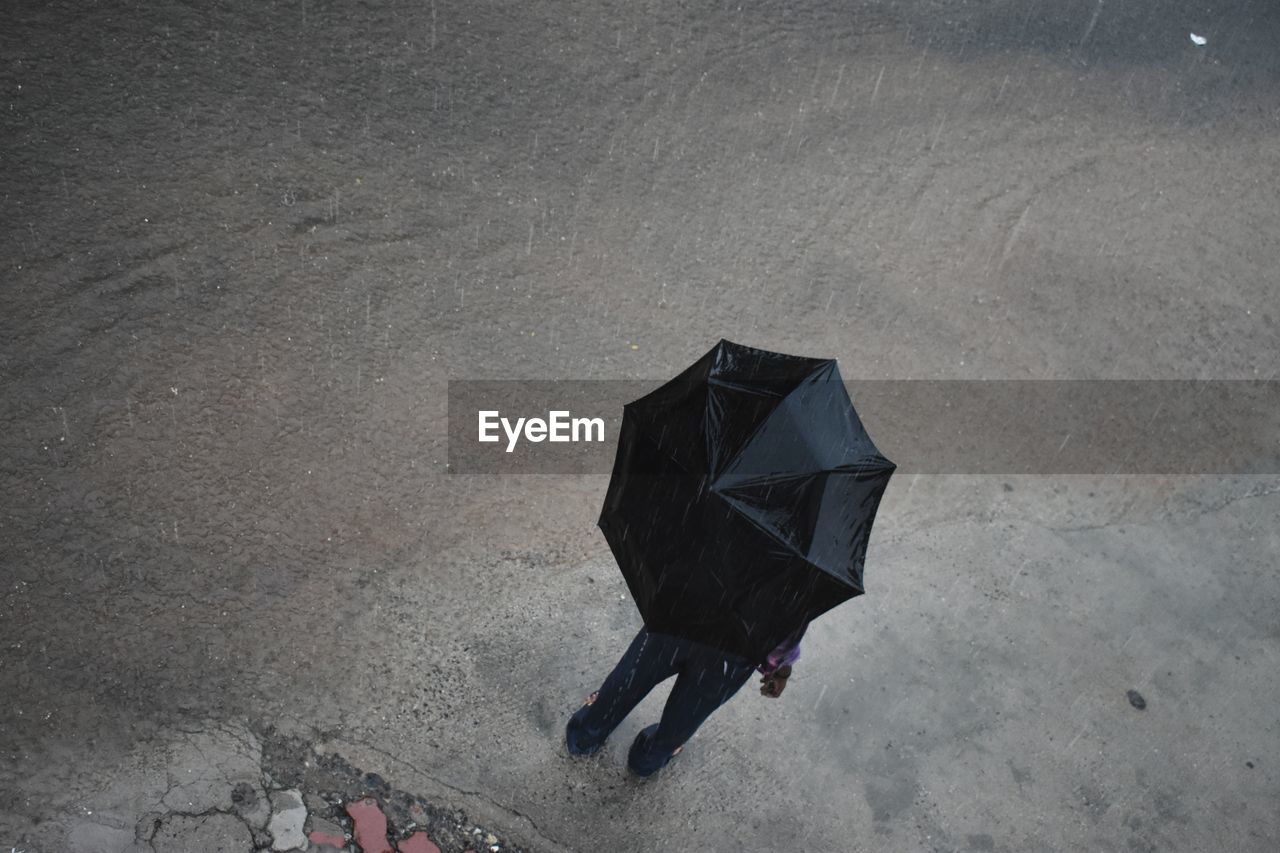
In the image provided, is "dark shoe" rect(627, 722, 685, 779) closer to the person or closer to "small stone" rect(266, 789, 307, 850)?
the person

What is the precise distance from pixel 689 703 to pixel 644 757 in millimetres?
622

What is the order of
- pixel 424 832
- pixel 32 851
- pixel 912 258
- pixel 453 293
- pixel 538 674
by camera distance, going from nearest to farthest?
pixel 32 851 < pixel 424 832 < pixel 538 674 < pixel 453 293 < pixel 912 258

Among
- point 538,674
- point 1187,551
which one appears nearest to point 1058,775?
point 1187,551

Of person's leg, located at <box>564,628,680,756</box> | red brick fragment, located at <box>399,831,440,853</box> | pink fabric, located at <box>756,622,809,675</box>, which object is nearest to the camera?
pink fabric, located at <box>756,622,809,675</box>

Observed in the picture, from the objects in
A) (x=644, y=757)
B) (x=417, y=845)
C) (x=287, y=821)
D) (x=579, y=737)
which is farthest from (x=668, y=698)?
(x=287, y=821)

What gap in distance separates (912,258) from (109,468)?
17.6ft

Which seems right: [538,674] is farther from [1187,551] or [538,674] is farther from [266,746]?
[1187,551]

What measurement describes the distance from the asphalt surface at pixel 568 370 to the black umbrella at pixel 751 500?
1.57m

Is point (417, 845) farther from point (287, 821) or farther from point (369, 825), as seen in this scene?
point (287, 821)

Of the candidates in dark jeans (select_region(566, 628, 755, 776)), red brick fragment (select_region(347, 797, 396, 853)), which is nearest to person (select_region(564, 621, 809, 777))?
dark jeans (select_region(566, 628, 755, 776))

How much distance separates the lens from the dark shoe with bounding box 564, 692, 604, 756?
15.6ft

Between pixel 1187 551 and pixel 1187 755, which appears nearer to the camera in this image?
pixel 1187 755

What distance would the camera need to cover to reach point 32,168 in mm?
6473

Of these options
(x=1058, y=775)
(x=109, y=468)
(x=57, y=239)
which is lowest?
(x=1058, y=775)
